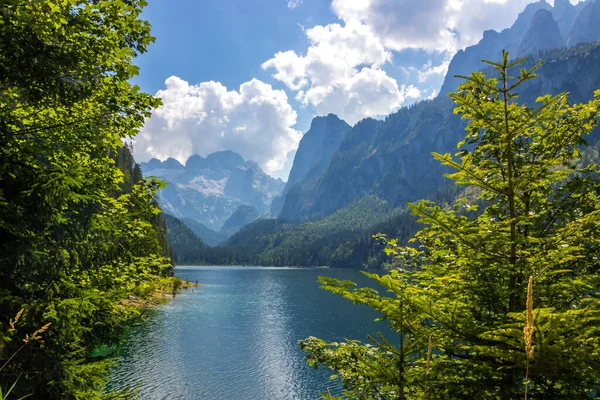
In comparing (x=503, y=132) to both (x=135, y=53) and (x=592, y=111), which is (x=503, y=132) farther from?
(x=135, y=53)

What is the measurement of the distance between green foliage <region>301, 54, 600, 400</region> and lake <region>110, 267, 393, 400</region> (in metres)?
15.5

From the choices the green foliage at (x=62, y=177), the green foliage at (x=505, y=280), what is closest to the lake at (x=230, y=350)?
the green foliage at (x=62, y=177)

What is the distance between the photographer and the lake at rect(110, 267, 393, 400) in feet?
108

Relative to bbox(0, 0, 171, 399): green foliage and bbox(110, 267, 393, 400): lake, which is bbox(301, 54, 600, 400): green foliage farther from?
bbox(110, 267, 393, 400): lake

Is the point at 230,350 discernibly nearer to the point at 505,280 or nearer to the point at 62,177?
the point at 62,177

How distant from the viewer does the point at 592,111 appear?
6.75 metres

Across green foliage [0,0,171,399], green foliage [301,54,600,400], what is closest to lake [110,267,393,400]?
green foliage [0,0,171,399]

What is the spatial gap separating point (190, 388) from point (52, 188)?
31.7m

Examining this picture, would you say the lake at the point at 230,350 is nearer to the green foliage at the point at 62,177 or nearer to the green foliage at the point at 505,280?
the green foliage at the point at 62,177

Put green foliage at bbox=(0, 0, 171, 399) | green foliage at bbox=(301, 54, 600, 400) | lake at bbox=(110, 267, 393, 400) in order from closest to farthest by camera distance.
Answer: green foliage at bbox=(301, 54, 600, 400) < green foliage at bbox=(0, 0, 171, 399) < lake at bbox=(110, 267, 393, 400)

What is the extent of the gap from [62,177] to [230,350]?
146 feet

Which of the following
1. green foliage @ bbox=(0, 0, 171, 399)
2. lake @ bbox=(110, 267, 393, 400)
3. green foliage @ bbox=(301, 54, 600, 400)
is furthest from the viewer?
lake @ bbox=(110, 267, 393, 400)

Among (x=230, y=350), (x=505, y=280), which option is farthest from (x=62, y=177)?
(x=230, y=350)

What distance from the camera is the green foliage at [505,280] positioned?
5242 millimetres
